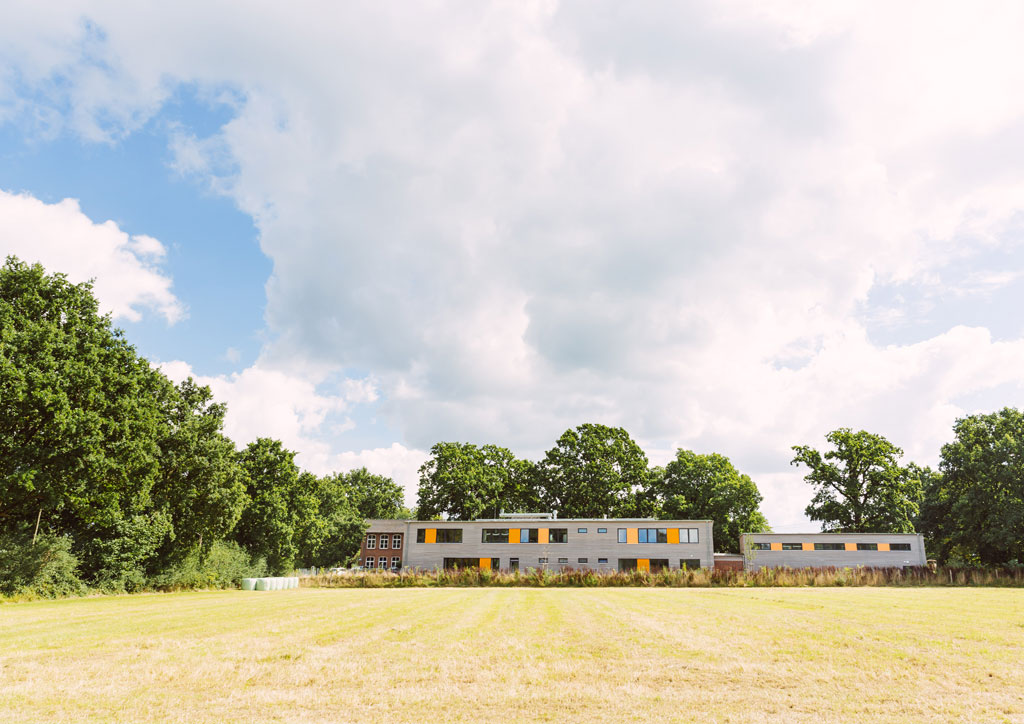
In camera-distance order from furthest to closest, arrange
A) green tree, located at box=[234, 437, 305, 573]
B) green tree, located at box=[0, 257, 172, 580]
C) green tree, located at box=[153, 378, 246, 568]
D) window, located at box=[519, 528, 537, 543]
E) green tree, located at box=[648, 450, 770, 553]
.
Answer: green tree, located at box=[648, 450, 770, 553]
window, located at box=[519, 528, 537, 543]
green tree, located at box=[234, 437, 305, 573]
green tree, located at box=[153, 378, 246, 568]
green tree, located at box=[0, 257, 172, 580]

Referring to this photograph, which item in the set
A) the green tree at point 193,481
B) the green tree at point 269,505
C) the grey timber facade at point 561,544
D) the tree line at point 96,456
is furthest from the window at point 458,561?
the green tree at point 193,481

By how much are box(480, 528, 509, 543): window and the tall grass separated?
650 inches

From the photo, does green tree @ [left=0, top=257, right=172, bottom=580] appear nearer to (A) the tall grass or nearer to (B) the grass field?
(B) the grass field

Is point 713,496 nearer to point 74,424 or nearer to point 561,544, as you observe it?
point 561,544

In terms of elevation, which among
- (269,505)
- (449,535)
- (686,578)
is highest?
(269,505)

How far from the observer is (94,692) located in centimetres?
1005

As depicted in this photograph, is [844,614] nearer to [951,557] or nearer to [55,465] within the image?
[55,465]

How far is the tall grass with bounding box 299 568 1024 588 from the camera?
44531mm

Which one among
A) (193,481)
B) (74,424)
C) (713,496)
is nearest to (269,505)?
(193,481)

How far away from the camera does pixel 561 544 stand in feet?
209

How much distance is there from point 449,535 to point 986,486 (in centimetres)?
5617

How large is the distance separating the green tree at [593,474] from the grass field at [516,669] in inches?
2412

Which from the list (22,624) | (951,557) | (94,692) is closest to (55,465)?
(22,624)

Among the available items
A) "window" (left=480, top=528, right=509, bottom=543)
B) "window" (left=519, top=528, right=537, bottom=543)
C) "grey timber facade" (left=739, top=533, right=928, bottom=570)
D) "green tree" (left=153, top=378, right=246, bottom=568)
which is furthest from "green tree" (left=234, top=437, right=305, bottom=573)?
"grey timber facade" (left=739, top=533, right=928, bottom=570)
